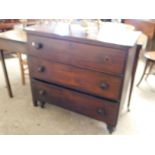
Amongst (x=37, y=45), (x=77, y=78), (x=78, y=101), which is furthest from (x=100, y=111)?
(x=37, y=45)

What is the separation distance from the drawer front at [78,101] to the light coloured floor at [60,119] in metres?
0.17

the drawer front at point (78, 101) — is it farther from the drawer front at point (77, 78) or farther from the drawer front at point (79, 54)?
the drawer front at point (79, 54)

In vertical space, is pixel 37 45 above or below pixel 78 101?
above

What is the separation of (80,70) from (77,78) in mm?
93

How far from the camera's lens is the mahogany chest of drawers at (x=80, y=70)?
141 centimetres

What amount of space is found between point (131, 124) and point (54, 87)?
0.88 m

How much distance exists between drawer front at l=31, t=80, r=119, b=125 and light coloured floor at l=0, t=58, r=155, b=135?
17cm

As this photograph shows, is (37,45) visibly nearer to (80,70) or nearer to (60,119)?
(80,70)

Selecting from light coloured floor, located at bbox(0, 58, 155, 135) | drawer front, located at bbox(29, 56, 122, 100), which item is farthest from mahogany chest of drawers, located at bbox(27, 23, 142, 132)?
light coloured floor, located at bbox(0, 58, 155, 135)

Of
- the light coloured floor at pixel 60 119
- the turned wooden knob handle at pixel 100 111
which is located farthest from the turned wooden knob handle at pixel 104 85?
the light coloured floor at pixel 60 119

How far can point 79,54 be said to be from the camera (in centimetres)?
150
